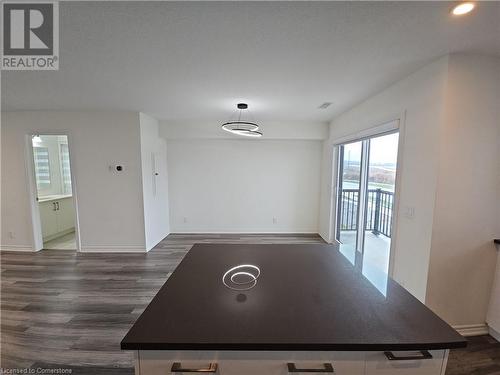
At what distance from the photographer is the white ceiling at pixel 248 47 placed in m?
1.31

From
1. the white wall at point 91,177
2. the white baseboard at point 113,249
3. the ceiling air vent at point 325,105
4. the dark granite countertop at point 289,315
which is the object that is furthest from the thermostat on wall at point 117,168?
the ceiling air vent at point 325,105

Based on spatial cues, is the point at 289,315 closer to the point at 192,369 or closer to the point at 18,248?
the point at 192,369

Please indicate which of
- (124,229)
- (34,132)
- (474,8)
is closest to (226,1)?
(474,8)

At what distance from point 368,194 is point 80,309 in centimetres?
413

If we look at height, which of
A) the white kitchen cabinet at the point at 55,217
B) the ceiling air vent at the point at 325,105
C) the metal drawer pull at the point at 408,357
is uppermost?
the ceiling air vent at the point at 325,105

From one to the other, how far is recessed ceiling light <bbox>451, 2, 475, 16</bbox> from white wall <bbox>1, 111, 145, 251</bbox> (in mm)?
4063

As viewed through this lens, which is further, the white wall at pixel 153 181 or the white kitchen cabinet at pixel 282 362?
the white wall at pixel 153 181

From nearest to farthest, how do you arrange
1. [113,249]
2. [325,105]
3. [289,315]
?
[289,315]
[325,105]
[113,249]

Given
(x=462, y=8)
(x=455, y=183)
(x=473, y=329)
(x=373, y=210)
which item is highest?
(x=462, y=8)

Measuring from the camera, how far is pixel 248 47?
1688mm

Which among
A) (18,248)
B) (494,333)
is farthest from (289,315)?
(18,248)

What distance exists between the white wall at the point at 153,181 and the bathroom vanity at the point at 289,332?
10.8 ft

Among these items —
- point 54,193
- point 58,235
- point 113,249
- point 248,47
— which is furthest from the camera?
point 54,193

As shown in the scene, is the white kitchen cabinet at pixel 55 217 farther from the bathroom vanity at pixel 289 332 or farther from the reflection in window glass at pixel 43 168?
the bathroom vanity at pixel 289 332
